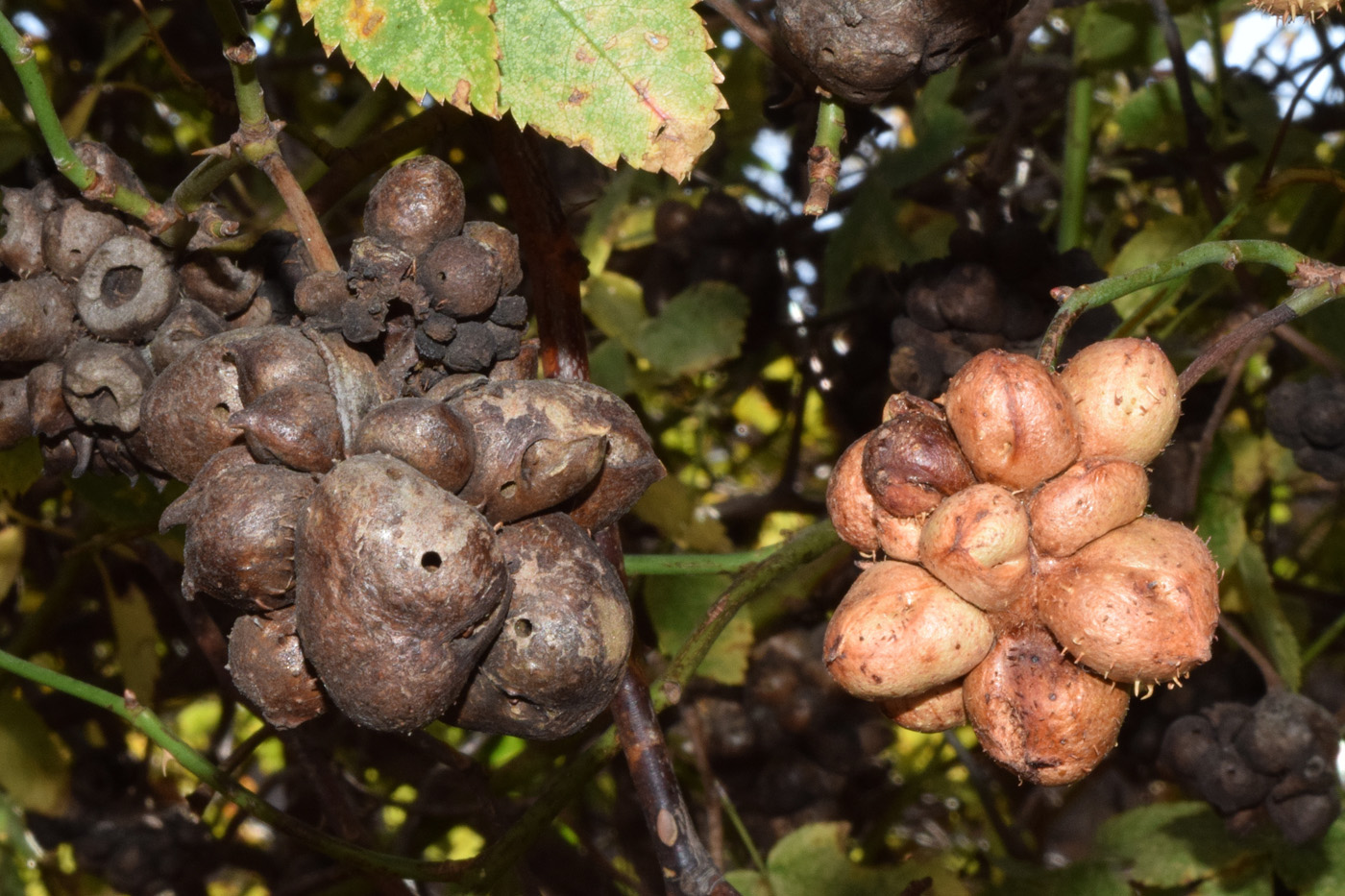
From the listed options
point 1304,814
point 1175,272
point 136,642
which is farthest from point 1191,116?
point 136,642

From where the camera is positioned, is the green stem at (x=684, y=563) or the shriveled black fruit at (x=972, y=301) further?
the shriveled black fruit at (x=972, y=301)

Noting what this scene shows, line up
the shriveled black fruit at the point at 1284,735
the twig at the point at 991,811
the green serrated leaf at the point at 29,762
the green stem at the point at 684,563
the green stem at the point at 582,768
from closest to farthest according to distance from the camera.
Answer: the green stem at the point at 582,768
the green stem at the point at 684,563
the shriveled black fruit at the point at 1284,735
the green serrated leaf at the point at 29,762
the twig at the point at 991,811

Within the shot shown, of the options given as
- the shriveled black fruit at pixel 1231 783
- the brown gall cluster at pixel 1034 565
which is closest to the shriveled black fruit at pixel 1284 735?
the shriveled black fruit at pixel 1231 783

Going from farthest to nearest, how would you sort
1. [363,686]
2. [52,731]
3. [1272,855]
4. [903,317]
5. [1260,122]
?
[52,731] < [1260,122] < [1272,855] < [903,317] < [363,686]

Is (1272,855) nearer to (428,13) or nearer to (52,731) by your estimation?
(428,13)

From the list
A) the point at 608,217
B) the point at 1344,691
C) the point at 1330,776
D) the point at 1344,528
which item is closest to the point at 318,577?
the point at 608,217

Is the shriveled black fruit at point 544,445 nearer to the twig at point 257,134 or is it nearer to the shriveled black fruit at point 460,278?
the shriveled black fruit at point 460,278
